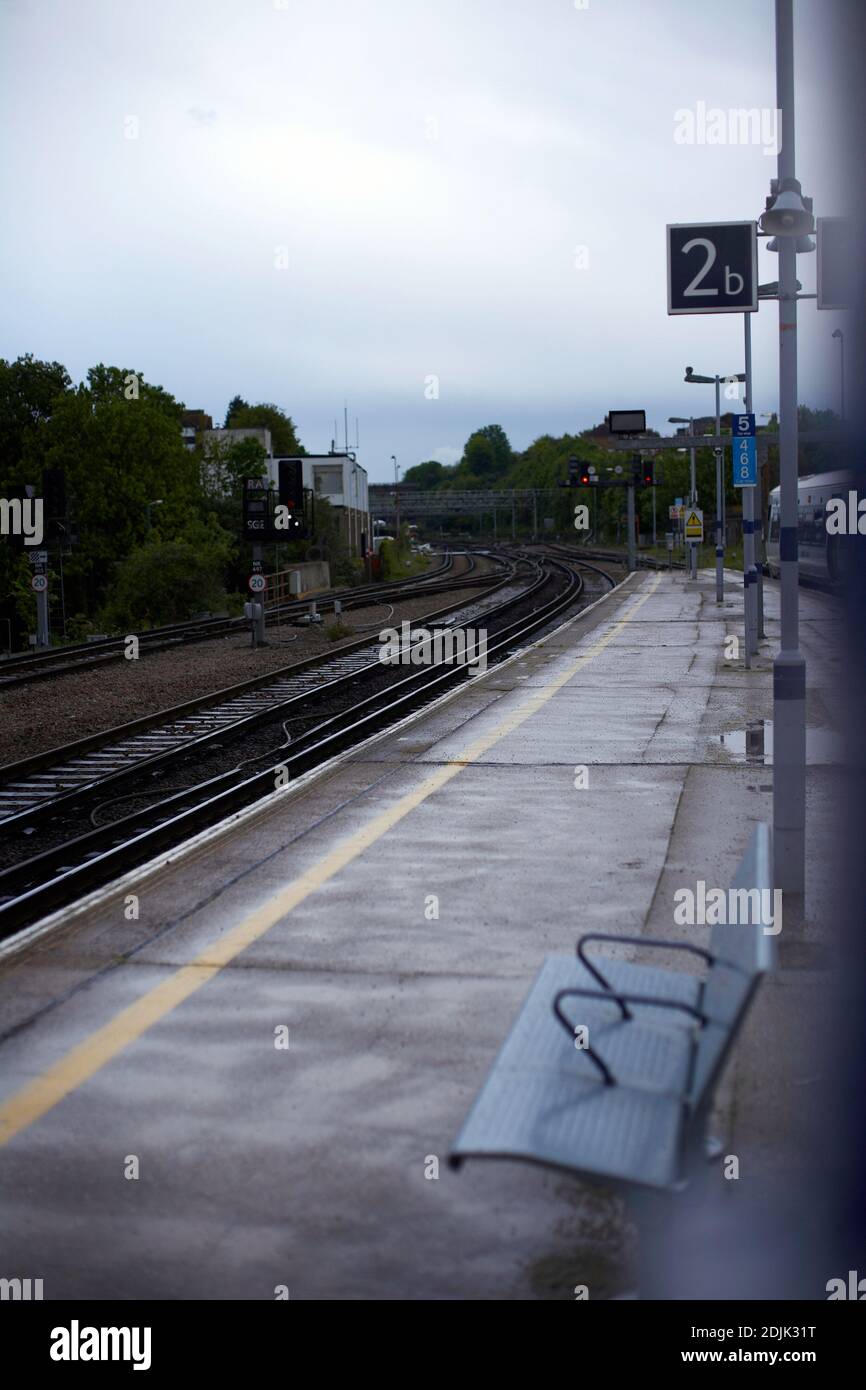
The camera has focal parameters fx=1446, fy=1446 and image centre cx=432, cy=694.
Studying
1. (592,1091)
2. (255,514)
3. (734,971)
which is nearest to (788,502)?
(734,971)

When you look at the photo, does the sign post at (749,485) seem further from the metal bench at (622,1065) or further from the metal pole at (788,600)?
the metal bench at (622,1065)

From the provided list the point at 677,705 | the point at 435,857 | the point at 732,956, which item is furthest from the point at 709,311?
the point at 677,705

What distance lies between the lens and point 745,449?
20.7m

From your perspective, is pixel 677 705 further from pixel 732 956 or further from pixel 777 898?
pixel 732 956

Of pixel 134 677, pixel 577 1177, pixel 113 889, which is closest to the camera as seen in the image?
pixel 577 1177

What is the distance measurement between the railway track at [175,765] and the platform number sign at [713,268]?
5.11 metres

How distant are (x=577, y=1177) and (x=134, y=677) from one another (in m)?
20.0

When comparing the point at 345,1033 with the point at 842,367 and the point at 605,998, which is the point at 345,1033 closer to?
the point at 605,998

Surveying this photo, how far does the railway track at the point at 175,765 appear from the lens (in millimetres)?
9453

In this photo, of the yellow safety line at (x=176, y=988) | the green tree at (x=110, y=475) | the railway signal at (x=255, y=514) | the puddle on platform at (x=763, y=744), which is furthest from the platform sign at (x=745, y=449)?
the green tree at (x=110, y=475)

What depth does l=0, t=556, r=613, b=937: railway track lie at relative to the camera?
9453 millimetres

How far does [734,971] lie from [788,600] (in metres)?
3.97

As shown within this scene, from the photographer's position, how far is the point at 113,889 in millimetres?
7703
